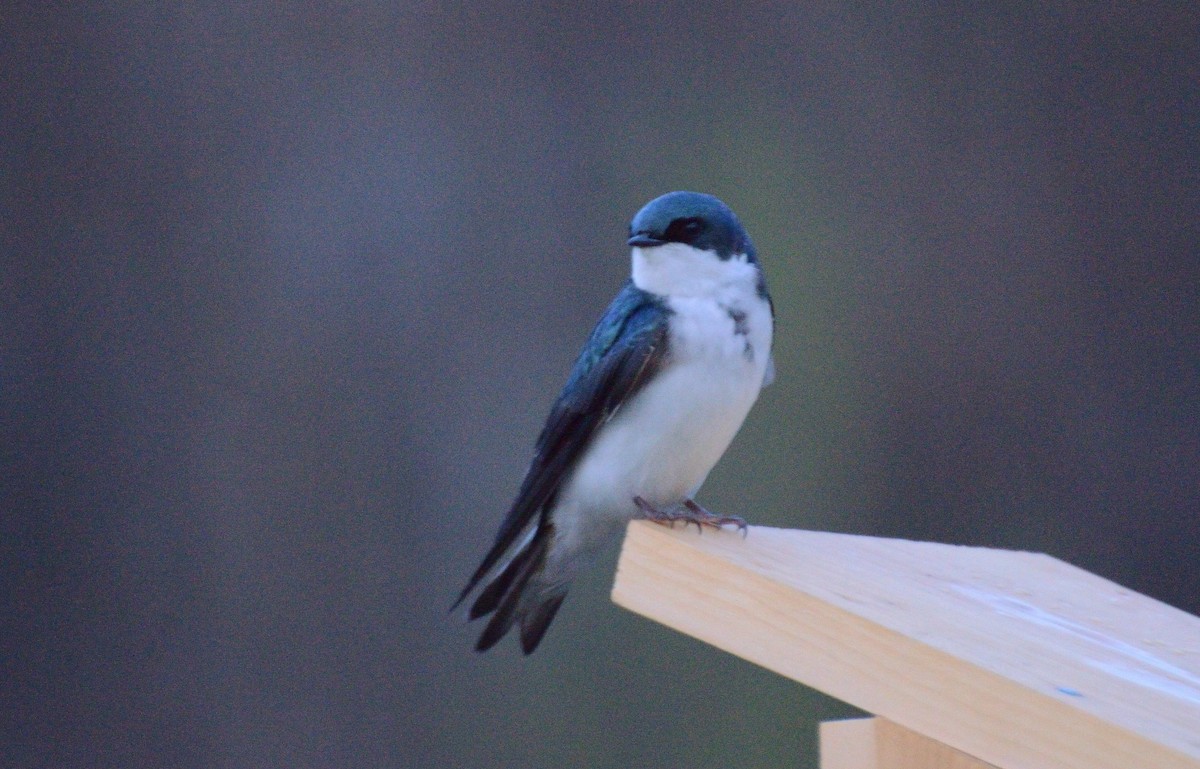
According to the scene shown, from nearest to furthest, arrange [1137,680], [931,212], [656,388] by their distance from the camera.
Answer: [1137,680]
[656,388]
[931,212]

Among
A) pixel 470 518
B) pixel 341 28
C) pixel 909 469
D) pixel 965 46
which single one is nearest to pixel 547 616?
pixel 470 518

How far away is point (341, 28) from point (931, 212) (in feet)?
4.68

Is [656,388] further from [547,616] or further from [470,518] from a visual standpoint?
[470,518]

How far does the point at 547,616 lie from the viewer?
150 cm

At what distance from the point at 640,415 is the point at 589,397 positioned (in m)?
0.06

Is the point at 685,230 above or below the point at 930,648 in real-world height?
above

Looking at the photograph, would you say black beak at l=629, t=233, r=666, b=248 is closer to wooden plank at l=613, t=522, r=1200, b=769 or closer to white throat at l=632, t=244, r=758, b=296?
white throat at l=632, t=244, r=758, b=296

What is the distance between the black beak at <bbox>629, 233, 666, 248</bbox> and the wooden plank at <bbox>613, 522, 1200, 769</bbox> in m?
0.35

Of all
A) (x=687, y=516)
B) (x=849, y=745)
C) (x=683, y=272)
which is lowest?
(x=849, y=745)

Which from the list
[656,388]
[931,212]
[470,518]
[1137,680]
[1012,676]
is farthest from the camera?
[931,212]

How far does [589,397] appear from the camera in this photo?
4.68 ft

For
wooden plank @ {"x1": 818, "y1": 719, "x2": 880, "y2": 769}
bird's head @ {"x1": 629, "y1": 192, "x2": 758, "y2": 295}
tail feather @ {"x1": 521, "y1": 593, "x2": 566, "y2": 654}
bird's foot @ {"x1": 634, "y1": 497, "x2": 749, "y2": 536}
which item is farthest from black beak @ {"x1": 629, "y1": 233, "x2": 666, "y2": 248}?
wooden plank @ {"x1": 818, "y1": 719, "x2": 880, "y2": 769}

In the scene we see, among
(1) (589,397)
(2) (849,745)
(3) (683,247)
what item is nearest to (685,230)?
(3) (683,247)

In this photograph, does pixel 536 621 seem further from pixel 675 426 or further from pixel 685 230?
pixel 685 230
